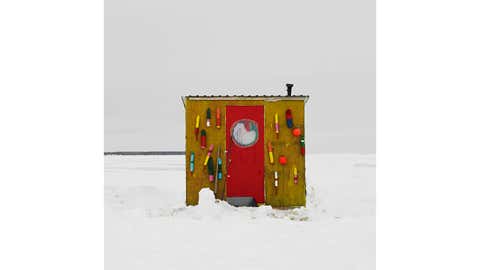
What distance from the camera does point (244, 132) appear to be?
320 inches

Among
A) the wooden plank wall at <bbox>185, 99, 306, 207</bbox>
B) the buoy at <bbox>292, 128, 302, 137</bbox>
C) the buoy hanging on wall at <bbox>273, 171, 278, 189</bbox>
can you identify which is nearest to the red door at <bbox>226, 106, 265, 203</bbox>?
the wooden plank wall at <bbox>185, 99, 306, 207</bbox>

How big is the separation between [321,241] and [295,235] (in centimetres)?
44

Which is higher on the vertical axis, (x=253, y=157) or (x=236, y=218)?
(x=253, y=157)

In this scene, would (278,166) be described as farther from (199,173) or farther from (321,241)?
(321,241)

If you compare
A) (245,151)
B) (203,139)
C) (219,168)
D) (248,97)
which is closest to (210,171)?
(219,168)

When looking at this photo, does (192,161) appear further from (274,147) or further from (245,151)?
(274,147)

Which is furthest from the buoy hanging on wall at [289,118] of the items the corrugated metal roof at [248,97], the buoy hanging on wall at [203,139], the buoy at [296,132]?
the buoy hanging on wall at [203,139]

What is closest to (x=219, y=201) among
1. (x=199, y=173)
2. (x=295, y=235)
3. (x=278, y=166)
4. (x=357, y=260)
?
(x=199, y=173)

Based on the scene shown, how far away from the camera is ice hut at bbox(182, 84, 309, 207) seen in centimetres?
799

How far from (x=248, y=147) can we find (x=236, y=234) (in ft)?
8.81

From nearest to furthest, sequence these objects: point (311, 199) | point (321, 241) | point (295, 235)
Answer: point (321, 241) < point (295, 235) < point (311, 199)

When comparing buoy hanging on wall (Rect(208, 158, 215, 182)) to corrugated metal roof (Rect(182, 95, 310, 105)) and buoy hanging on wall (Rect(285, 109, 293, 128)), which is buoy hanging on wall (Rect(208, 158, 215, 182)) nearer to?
corrugated metal roof (Rect(182, 95, 310, 105))

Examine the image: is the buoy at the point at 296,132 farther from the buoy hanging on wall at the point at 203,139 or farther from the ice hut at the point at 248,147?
the buoy hanging on wall at the point at 203,139

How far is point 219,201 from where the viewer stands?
7.69 metres
